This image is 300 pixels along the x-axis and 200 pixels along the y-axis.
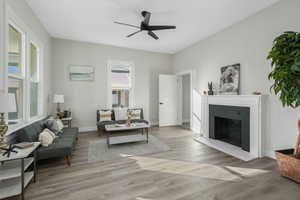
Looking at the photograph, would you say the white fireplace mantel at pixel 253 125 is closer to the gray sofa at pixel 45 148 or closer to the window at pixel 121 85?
the gray sofa at pixel 45 148

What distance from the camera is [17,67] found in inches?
106

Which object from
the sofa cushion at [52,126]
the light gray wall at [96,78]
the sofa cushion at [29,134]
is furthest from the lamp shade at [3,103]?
the light gray wall at [96,78]

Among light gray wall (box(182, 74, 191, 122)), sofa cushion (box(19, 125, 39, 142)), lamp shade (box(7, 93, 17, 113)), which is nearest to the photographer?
lamp shade (box(7, 93, 17, 113))

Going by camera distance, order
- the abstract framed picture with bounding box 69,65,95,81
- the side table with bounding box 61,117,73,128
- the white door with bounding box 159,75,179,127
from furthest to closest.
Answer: the white door with bounding box 159,75,179,127
the abstract framed picture with bounding box 69,65,95,81
the side table with bounding box 61,117,73,128

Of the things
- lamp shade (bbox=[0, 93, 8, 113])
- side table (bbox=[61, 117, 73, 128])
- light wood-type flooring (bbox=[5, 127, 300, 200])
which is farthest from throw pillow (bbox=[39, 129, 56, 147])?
side table (bbox=[61, 117, 73, 128])

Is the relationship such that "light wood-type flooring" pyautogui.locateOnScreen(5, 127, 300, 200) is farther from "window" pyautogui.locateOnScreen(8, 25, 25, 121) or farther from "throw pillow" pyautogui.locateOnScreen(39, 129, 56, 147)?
"window" pyautogui.locateOnScreen(8, 25, 25, 121)

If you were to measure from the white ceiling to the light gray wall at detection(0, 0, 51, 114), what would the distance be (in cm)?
16

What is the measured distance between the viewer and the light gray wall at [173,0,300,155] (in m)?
2.54

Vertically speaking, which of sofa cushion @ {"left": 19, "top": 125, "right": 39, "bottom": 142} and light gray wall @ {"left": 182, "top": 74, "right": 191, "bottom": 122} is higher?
light gray wall @ {"left": 182, "top": 74, "right": 191, "bottom": 122}

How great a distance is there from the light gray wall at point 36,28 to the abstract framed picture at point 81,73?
0.65 meters

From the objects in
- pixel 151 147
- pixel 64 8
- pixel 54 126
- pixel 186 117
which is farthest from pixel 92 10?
pixel 186 117

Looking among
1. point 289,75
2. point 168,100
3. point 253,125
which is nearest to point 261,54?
point 289,75

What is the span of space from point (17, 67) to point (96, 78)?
2543 mm

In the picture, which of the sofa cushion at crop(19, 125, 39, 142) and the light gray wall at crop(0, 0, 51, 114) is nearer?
the sofa cushion at crop(19, 125, 39, 142)
